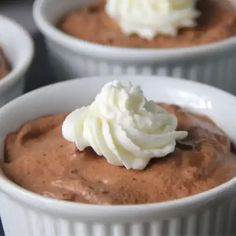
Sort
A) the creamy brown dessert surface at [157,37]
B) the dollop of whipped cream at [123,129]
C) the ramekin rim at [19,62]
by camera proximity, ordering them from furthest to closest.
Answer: the creamy brown dessert surface at [157,37], the ramekin rim at [19,62], the dollop of whipped cream at [123,129]

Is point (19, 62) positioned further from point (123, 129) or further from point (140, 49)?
point (123, 129)

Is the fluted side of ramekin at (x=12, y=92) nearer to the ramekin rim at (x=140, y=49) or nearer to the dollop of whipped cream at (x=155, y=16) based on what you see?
the ramekin rim at (x=140, y=49)

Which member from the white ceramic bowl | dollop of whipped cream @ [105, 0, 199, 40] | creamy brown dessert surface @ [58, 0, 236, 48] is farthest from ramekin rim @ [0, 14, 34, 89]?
dollop of whipped cream @ [105, 0, 199, 40]

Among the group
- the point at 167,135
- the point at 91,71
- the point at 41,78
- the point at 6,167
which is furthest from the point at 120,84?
the point at 41,78

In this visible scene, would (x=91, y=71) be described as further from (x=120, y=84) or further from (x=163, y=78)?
(x=120, y=84)

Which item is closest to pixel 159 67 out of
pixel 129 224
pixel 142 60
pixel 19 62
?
pixel 142 60

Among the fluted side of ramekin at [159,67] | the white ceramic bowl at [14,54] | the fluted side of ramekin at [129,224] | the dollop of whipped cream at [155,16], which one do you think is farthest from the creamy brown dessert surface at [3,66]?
the fluted side of ramekin at [129,224]
